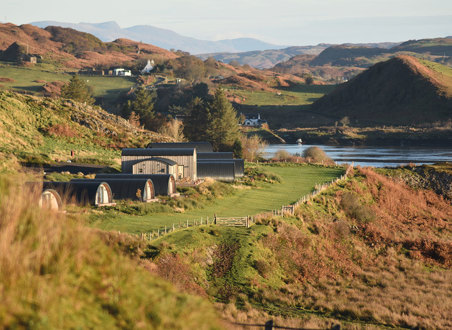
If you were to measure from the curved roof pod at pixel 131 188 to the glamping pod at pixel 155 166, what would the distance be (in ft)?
38.6

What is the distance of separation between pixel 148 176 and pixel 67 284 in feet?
126

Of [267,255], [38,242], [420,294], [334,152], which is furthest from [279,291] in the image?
[334,152]

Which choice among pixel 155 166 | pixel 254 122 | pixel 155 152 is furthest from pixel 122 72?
pixel 155 166

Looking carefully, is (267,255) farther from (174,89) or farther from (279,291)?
(174,89)

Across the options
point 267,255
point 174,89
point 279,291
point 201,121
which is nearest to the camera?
point 279,291

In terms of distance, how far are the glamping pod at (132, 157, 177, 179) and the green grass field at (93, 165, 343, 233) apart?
749 cm

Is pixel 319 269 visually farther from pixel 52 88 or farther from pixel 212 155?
pixel 52 88

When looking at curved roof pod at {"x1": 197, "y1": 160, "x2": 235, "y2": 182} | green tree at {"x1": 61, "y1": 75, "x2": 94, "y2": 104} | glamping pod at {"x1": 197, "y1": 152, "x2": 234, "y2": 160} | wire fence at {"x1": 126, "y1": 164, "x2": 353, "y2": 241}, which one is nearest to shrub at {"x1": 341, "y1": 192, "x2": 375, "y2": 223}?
wire fence at {"x1": 126, "y1": 164, "x2": 353, "y2": 241}

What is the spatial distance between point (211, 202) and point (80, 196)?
13087mm

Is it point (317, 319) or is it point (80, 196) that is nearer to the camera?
point (317, 319)

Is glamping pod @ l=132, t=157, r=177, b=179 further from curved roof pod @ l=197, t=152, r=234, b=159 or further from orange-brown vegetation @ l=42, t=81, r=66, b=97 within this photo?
orange-brown vegetation @ l=42, t=81, r=66, b=97

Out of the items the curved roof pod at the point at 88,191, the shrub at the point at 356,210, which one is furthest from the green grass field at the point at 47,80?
the shrub at the point at 356,210

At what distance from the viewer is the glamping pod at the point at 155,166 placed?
5391cm

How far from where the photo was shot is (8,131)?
6538cm
